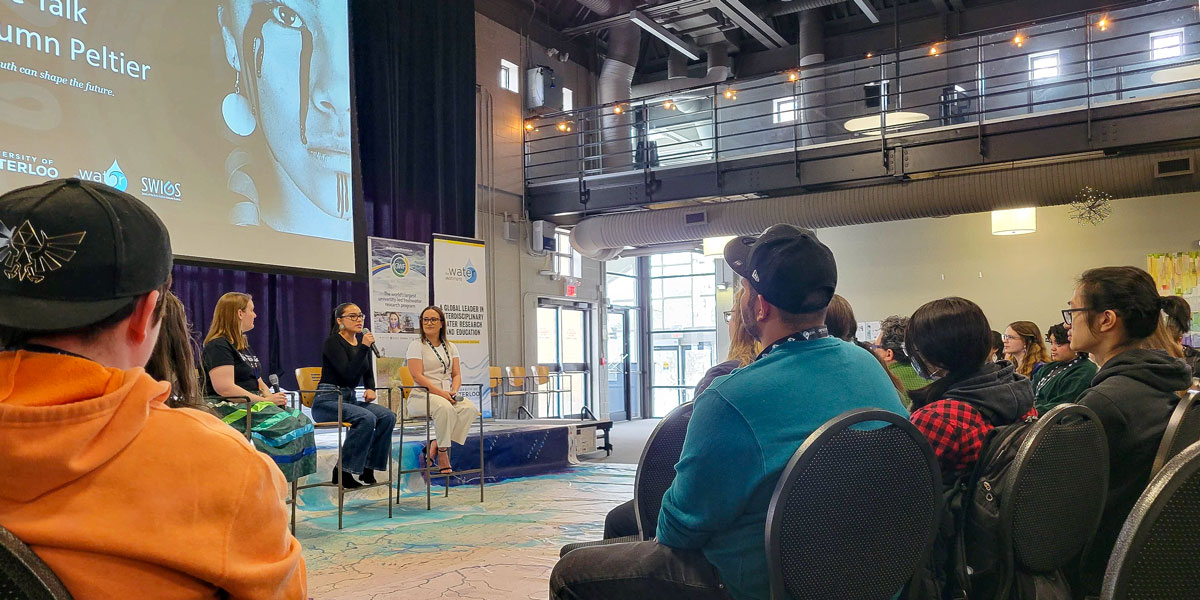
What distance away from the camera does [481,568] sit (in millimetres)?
3680

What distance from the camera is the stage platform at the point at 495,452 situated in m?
5.66

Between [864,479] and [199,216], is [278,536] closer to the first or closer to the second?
[864,479]

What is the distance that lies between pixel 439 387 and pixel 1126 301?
467 cm

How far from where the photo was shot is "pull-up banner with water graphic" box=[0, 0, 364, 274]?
511 cm

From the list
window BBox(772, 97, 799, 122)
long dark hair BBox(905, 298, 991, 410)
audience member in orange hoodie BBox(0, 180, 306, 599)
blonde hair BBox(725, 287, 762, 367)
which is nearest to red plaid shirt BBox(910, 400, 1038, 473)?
long dark hair BBox(905, 298, 991, 410)

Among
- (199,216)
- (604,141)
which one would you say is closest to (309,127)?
(199,216)

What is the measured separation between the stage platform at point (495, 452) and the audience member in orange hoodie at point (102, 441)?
479 cm

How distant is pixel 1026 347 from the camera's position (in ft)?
16.6

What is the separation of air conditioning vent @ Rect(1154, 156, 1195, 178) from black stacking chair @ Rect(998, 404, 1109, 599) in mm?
6681

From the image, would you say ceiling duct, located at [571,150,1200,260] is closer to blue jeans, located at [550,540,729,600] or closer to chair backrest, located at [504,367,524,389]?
chair backrest, located at [504,367,524,389]

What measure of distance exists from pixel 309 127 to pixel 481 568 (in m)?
4.62

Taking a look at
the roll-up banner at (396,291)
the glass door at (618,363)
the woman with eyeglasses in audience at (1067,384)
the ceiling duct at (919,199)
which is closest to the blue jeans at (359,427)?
the roll-up banner at (396,291)

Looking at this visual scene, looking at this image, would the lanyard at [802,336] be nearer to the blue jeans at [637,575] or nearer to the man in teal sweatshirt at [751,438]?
the man in teal sweatshirt at [751,438]

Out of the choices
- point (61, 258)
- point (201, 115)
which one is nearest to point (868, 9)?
point (201, 115)
